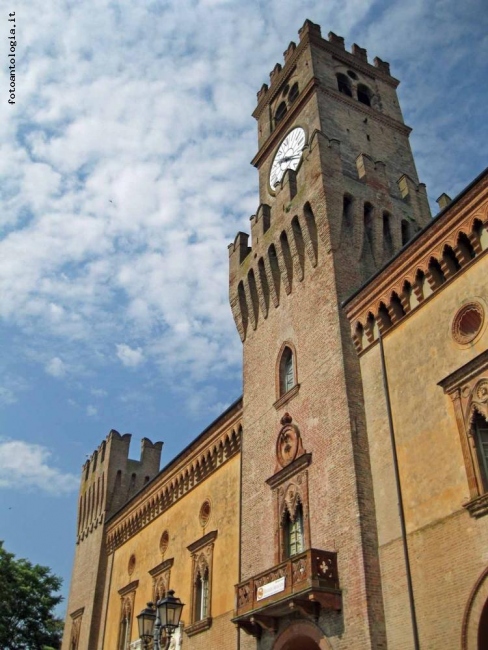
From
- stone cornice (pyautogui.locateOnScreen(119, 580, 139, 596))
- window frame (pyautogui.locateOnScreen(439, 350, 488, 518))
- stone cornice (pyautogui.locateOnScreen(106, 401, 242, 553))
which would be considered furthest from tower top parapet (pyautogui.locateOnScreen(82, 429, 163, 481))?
window frame (pyautogui.locateOnScreen(439, 350, 488, 518))

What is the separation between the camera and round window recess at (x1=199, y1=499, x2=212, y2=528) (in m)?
24.6

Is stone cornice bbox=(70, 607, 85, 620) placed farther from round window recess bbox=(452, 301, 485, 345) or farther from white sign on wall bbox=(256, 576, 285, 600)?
round window recess bbox=(452, 301, 485, 345)

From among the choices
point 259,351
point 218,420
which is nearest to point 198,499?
point 218,420

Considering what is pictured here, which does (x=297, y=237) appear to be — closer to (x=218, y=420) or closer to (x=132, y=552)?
(x=218, y=420)

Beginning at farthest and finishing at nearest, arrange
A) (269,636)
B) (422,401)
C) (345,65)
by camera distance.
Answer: (345,65) → (269,636) → (422,401)

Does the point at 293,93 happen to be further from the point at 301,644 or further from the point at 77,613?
the point at 77,613

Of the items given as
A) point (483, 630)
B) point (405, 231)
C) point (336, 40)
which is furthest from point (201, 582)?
point (336, 40)

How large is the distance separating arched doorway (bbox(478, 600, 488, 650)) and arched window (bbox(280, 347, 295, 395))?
915cm

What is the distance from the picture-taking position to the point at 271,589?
55.6 feet

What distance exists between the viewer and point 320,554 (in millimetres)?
15875

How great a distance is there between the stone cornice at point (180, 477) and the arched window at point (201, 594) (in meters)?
3.55

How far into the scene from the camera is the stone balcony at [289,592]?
1545 centimetres

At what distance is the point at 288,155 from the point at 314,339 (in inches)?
366

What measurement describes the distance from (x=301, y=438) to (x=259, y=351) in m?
4.66
